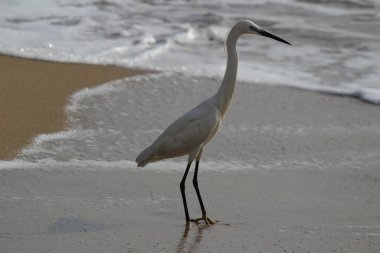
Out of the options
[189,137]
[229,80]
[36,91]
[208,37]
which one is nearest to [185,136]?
[189,137]

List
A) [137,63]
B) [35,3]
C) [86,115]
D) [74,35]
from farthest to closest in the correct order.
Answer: [35,3]
[74,35]
[137,63]
[86,115]

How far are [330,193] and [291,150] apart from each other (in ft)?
2.81

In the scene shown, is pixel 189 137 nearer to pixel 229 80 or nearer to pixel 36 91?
pixel 229 80

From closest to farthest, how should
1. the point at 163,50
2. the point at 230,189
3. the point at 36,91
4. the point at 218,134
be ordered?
the point at 230,189 → the point at 218,134 → the point at 36,91 → the point at 163,50

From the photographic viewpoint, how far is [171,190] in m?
5.63

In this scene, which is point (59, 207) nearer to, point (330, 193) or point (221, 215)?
point (221, 215)

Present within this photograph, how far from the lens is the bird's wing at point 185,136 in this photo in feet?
17.3

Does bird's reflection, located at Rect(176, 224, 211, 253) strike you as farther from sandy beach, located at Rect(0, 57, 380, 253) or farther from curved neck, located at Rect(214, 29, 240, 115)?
curved neck, located at Rect(214, 29, 240, 115)

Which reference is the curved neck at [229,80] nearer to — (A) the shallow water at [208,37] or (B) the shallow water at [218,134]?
(B) the shallow water at [218,134]

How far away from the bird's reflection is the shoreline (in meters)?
1.60

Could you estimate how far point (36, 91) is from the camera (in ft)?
24.7

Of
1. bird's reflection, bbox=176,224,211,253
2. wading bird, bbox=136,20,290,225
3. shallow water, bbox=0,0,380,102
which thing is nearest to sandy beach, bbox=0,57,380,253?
bird's reflection, bbox=176,224,211,253

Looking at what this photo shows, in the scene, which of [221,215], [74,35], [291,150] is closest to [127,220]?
[221,215]

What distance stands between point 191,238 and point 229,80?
1.16m
